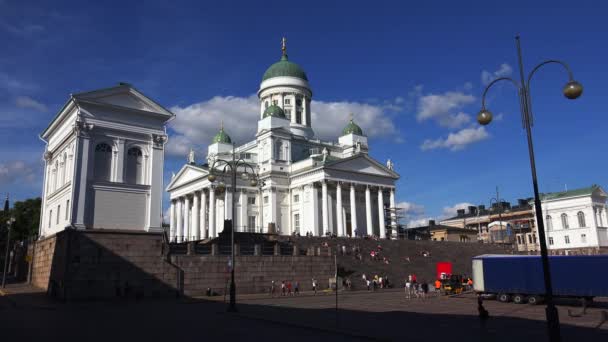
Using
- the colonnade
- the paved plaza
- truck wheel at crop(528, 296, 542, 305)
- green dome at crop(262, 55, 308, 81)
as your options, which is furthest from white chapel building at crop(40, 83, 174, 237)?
green dome at crop(262, 55, 308, 81)

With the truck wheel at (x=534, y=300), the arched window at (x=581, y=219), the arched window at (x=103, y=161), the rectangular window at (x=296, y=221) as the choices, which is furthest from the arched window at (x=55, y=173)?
the arched window at (x=581, y=219)

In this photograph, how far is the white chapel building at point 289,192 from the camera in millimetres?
69000

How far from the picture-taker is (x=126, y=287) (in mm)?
32531

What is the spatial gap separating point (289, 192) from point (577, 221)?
52112mm

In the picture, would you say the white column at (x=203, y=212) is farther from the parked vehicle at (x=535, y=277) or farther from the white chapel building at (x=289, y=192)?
the parked vehicle at (x=535, y=277)

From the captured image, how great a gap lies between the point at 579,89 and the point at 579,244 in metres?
85.1

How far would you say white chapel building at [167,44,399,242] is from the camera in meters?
69.0

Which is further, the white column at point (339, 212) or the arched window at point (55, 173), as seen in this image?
the white column at point (339, 212)

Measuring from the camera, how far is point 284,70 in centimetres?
8481

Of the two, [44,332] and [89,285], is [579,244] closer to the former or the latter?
[89,285]

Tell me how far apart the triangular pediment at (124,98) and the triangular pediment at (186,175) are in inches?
1365

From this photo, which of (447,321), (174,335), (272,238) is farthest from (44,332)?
(272,238)

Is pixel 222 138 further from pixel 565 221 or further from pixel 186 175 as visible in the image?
pixel 565 221

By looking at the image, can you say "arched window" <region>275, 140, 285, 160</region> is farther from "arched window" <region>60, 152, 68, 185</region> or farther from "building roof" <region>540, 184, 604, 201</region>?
"building roof" <region>540, 184, 604, 201</region>
